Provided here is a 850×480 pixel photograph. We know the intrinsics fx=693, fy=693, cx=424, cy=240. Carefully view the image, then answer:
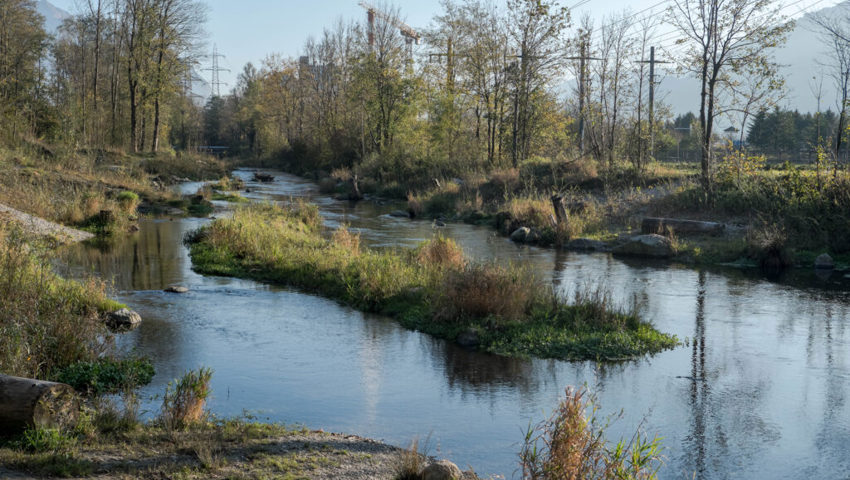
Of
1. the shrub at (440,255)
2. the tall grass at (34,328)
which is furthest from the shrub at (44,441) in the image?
the shrub at (440,255)

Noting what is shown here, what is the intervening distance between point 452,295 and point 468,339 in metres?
1.01

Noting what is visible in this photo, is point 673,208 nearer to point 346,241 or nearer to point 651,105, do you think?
point 651,105

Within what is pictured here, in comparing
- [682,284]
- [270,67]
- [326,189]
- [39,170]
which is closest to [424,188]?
[326,189]

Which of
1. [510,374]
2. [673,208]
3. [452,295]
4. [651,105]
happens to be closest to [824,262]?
[673,208]

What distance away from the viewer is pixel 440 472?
5754 millimetres

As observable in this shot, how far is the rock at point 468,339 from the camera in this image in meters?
11.3

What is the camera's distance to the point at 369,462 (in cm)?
654

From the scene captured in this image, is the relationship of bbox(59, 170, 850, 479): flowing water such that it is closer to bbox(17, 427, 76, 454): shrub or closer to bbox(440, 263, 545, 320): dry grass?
bbox(440, 263, 545, 320): dry grass

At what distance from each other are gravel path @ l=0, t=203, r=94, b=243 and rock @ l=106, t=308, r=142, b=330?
293 inches

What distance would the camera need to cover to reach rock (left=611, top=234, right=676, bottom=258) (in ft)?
70.1

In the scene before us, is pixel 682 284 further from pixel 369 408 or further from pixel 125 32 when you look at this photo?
pixel 125 32

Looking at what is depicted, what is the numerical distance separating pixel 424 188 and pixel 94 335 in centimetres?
3056

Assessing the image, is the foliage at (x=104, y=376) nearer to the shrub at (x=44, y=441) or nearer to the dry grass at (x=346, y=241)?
the shrub at (x=44, y=441)

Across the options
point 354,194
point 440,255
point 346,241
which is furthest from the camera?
point 354,194
